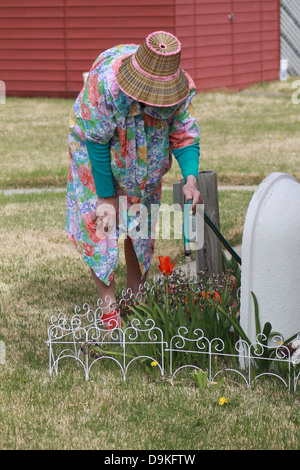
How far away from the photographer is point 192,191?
381 centimetres

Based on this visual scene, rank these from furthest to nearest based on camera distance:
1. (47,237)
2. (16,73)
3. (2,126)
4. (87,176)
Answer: (16,73)
(2,126)
(47,237)
(87,176)

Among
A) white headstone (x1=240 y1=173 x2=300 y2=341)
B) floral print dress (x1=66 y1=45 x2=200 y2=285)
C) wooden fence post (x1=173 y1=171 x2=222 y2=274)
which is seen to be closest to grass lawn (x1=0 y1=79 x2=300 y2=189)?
wooden fence post (x1=173 y1=171 x2=222 y2=274)

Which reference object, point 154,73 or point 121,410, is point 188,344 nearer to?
point 121,410

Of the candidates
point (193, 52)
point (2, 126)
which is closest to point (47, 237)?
point (2, 126)

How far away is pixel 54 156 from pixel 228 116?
4.28 m

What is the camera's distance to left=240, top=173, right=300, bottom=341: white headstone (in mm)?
3412

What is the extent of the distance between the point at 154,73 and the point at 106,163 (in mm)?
542

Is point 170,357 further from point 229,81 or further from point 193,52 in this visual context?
point 229,81

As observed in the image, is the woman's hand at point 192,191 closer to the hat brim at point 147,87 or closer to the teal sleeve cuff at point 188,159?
the teal sleeve cuff at point 188,159

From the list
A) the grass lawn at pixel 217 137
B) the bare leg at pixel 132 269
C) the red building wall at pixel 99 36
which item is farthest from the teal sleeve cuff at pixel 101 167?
the red building wall at pixel 99 36

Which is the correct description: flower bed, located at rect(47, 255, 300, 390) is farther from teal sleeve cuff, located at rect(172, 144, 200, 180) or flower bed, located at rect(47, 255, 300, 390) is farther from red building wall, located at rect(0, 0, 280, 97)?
red building wall, located at rect(0, 0, 280, 97)

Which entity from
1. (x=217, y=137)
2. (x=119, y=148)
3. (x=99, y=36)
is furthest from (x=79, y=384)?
(x=99, y=36)

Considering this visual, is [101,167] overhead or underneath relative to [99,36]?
underneath

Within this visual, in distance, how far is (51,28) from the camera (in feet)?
50.2
